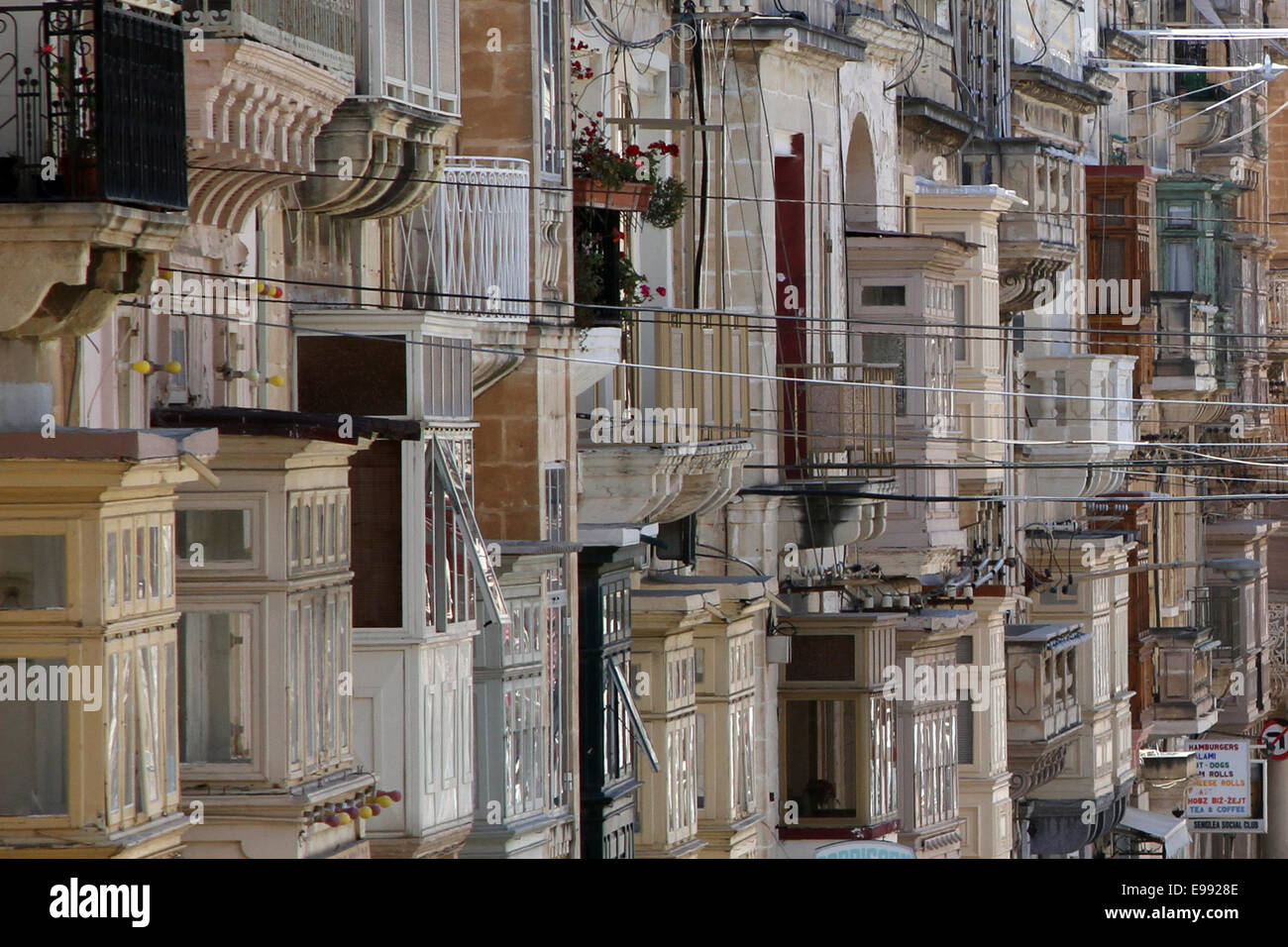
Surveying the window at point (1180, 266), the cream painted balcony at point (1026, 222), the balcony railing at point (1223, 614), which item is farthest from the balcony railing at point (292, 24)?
the balcony railing at point (1223, 614)

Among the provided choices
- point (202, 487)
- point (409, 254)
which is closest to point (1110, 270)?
point (409, 254)

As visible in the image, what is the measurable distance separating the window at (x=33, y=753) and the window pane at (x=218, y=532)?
2521 millimetres

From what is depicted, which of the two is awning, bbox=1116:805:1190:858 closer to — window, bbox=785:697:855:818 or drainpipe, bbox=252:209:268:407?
window, bbox=785:697:855:818

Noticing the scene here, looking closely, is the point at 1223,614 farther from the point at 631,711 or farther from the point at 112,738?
the point at 112,738

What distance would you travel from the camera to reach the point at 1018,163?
39.0 metres

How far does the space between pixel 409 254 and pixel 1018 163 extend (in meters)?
20.1

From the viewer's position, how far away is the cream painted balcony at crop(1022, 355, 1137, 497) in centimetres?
4022

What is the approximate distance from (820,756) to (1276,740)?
2553cm

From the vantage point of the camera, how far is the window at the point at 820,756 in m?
28.7

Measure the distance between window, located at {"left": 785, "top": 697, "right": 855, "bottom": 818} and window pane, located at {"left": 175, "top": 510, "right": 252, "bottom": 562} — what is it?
13318mm

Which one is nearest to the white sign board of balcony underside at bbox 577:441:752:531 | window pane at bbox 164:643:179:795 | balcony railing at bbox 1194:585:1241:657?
balcony underside at bbox 577:441:752:531

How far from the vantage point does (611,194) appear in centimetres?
2238

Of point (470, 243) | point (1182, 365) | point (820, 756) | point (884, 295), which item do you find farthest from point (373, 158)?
point (1182, 365)
